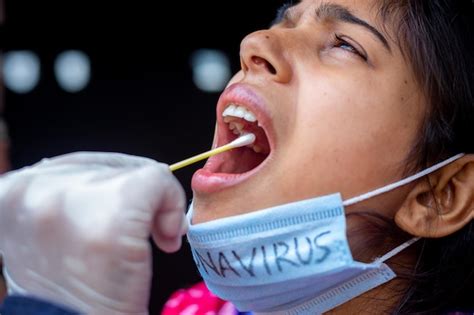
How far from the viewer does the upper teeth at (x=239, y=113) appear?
1431mm

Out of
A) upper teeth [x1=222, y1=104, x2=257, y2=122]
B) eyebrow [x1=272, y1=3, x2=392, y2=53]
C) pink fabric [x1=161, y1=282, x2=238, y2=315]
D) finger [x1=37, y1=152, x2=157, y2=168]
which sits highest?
eyebrow [x1=272, y1=3, x2=392, y2=53]

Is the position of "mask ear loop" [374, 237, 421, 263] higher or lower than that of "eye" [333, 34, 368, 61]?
lower

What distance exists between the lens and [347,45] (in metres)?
1.46

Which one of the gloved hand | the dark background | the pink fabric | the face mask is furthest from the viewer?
the dark background

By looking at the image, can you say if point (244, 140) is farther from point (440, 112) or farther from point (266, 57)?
point (440, 112)

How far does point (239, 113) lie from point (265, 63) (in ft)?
0.37

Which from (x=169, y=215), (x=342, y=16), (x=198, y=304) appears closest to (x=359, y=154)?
(x=342, y=16)

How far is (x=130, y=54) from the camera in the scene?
555 centimetres

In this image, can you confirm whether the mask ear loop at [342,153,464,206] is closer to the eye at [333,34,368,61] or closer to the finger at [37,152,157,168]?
the eye at [333,34,368,61]

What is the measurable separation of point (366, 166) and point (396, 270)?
24 cm

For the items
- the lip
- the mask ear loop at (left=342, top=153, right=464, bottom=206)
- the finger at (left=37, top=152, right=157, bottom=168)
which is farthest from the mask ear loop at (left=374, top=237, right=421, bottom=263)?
the finger at (left=37, top=152, right=157, bottom=168)

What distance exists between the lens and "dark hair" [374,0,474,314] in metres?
1.44

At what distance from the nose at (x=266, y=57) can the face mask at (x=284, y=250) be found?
26cm

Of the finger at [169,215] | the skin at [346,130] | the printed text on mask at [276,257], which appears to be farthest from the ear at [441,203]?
the finger at [169,215]
